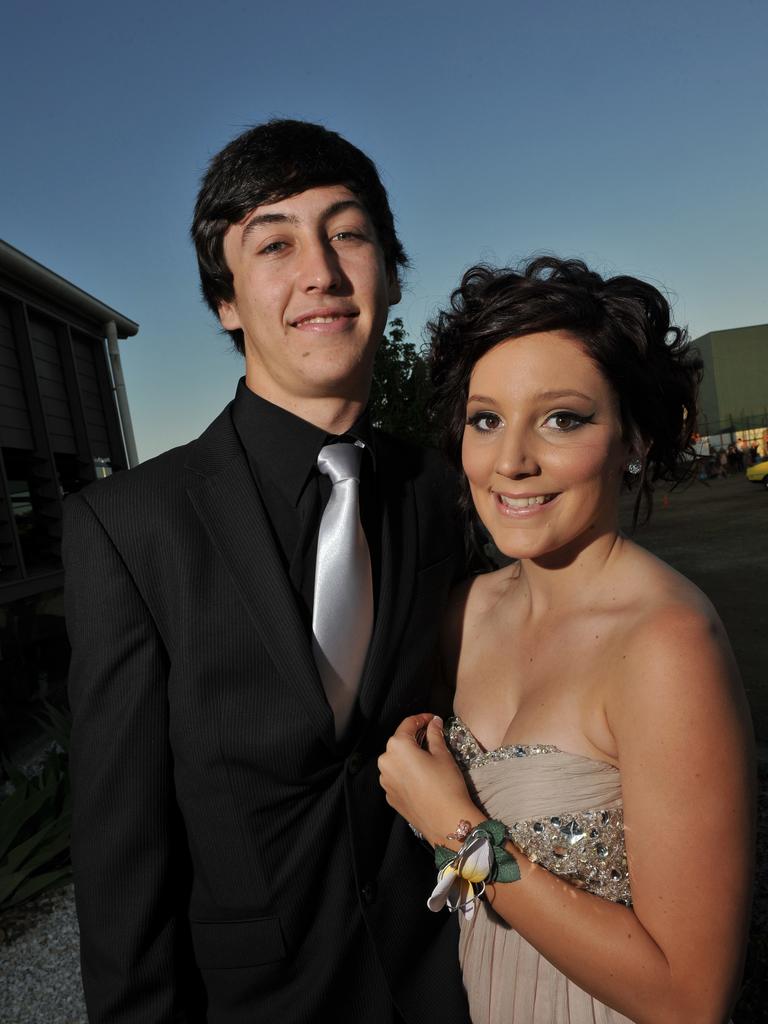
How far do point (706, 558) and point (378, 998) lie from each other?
1453cm

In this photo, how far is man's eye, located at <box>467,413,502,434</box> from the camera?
1.98 metres

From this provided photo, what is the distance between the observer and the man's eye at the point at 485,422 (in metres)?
1.98

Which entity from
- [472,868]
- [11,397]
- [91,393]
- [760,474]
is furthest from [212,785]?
[760,474]

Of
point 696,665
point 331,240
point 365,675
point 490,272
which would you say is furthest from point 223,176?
point 696,665

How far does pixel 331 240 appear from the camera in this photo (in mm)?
1995

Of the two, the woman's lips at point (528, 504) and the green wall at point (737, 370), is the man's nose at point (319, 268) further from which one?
the green wall at point (737, 370)

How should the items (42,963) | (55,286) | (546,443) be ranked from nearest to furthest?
(546,443) → (42,963) → (55,286)

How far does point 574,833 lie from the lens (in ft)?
5.59

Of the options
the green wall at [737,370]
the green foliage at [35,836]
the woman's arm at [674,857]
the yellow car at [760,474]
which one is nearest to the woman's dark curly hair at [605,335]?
the woman's arm at [674,857]

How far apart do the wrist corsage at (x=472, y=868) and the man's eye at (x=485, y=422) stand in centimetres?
96

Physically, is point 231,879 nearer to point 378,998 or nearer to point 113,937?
point 113,937

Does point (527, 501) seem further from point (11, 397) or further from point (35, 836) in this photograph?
point (11, 397)

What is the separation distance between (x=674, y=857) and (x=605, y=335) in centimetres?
118

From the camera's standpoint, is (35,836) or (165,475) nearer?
(165,475)
